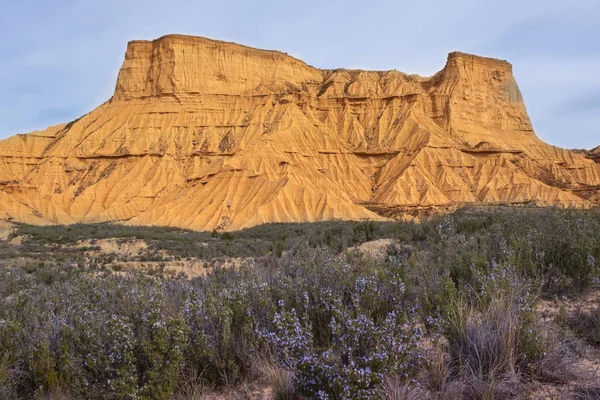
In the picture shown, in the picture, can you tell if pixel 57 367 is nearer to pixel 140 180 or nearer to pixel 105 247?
pixel 105 247

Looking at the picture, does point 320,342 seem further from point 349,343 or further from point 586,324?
point 586,324

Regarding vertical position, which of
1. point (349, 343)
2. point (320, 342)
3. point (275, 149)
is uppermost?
point (275, 149)

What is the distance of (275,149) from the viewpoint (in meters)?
65.4

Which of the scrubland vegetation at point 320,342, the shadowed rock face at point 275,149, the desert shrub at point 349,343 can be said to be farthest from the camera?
the shadowed rock face at point 275,149

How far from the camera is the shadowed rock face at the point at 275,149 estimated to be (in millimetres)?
59250

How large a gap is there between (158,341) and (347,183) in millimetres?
63263

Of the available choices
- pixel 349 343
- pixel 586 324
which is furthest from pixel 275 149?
pixel 349 343

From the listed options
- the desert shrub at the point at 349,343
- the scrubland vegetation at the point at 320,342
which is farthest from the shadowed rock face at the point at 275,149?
the desert shrub at the point at 349,343

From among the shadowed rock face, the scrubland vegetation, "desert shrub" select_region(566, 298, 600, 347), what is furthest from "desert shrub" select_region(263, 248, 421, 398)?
the shadowed rock face

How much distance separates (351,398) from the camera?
3076 mm

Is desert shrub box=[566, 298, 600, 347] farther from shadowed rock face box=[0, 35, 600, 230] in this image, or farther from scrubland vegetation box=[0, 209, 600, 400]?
shadowed rock face box=[0, 35, 600, 230]

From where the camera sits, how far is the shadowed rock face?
5925 centimetres

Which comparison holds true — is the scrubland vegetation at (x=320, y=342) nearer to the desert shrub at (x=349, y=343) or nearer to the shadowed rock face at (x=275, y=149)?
the desert shrub at (x=349, y=343)

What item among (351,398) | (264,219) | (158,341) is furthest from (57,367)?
(264,219)
